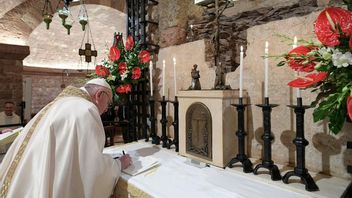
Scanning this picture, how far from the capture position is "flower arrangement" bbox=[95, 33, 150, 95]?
196cm

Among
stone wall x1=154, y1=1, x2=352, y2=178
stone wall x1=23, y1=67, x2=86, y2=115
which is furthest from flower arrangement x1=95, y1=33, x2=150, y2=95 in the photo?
stone wall x1=23, y1=67, x2=86, y2=115

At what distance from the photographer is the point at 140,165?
1.43m

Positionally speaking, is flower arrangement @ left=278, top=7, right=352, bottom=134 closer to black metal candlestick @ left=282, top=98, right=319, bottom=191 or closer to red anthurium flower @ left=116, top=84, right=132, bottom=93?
black metal candlestick @ left=282, top=98, right=319, bottom=191

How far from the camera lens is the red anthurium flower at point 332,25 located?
2.67 feet

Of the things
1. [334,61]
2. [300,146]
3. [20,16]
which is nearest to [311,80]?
[334,61]

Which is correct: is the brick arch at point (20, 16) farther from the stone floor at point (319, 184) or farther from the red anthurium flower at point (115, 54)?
the stone floor at point (319, 184)

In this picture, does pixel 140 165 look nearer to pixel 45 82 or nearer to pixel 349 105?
pixel 349 105

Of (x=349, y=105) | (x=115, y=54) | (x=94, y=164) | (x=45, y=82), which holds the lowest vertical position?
(x=94, y=164)

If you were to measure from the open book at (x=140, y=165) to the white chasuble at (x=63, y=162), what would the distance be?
9 centimetres

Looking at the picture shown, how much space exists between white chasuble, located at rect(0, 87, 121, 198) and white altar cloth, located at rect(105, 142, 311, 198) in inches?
6.9

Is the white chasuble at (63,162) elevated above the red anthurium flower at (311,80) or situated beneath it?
situated beneath

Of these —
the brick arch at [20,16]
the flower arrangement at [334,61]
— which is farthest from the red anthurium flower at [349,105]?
the brick arch at [20,16]

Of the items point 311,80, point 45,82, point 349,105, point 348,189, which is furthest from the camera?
point 45,82

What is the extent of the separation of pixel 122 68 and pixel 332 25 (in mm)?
1545
